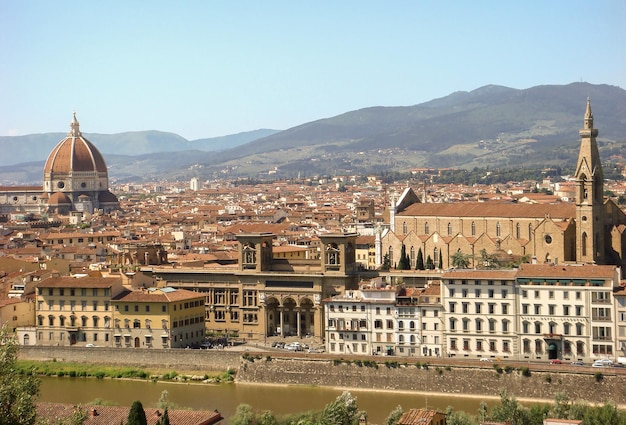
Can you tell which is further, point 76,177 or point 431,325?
point 76,177

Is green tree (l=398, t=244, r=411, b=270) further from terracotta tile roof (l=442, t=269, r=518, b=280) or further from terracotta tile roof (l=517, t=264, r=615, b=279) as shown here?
terracotta tile roof (l=517, t=264, r=615, b=279)

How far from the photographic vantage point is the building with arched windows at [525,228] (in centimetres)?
5475

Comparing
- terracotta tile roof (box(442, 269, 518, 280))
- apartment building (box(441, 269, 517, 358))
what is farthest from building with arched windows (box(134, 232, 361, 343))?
apartment building (box(441, 269, 517, 358))

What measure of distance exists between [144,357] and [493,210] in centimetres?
2228

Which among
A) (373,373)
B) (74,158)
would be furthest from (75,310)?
(74,158)

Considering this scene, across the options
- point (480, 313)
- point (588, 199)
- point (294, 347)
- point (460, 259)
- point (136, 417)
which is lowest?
point (294, 347)

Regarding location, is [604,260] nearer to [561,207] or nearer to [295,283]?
[561,207]

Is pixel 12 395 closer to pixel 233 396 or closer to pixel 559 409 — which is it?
pixel 559 409

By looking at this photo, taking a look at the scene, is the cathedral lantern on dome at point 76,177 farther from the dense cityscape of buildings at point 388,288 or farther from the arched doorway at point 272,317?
the arched doorway at point 272,317

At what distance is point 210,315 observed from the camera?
5178 centimetres

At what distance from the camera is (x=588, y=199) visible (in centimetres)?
5478

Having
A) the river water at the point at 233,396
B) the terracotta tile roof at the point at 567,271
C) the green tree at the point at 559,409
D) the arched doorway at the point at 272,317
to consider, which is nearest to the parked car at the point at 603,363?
the terracotta tile roof at the point at 567,271

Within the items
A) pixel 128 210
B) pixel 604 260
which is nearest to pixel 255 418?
pixel 604 260

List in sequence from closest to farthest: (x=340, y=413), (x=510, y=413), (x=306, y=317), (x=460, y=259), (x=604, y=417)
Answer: (x=604, y=417), (x=510, y=413), (x=340, y=413), (x=306, y=317), (x=460, y=259)
